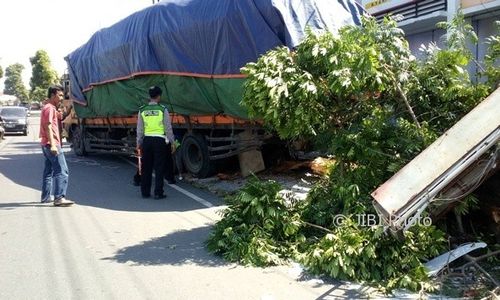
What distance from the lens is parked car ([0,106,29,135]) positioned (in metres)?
29.6

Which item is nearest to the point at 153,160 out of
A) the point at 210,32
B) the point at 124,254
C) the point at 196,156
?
the point at 196,156

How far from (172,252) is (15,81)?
372 feet

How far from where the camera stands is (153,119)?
8.61 metres

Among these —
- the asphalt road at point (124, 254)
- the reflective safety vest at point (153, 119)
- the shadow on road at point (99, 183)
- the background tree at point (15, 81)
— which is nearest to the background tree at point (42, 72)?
the background tree at point (15, 81)

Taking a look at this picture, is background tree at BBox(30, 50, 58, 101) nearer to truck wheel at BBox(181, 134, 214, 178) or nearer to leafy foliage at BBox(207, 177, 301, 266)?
truck wheel at BBox(181, 134, 214, 178)

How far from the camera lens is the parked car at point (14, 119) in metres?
29.6

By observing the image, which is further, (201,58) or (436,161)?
(201,58)

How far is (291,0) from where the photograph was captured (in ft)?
26.1

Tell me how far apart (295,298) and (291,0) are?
5.09 metres

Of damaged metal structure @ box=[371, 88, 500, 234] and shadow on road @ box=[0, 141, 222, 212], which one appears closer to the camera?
damaged metal structure @ box=[371, 88, 500, 234]

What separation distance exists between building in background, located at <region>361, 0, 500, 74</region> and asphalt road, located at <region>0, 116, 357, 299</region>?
25.8 feet

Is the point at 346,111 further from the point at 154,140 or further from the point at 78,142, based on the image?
the point at 78,142

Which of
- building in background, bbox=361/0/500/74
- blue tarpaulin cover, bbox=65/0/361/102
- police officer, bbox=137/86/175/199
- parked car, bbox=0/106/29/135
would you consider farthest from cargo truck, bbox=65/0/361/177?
parked car, bbox=0/106/29/135

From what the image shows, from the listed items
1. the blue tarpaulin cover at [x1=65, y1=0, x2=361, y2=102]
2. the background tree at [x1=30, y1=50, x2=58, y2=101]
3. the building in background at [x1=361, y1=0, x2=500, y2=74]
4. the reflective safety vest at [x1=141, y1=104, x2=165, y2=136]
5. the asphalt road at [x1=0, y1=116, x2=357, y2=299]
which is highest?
→ the background tree at [x1=30, y1=50, x2=58, y2=101]
